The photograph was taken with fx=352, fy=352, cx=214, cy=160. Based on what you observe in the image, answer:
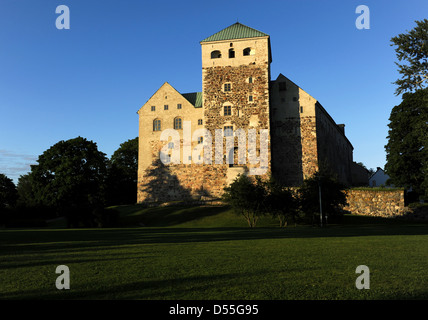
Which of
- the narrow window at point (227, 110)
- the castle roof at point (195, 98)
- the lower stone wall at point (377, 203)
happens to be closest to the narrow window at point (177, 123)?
the castle roof at point (195, 98)

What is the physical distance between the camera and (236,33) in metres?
52.2

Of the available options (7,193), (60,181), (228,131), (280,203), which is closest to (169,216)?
(280,203)

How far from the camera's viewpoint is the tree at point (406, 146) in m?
42.4

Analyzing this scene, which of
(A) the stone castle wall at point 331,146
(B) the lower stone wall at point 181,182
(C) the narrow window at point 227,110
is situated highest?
(C) the narrow window at point 227,110

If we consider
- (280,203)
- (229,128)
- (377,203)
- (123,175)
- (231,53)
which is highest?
(231,53)

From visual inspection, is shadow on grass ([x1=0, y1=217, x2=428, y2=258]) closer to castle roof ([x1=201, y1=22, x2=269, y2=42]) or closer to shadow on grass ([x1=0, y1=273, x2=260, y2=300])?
shadow on grass ([x1=0, y1=273, x2=260, y2=300])

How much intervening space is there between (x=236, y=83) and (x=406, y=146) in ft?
77.7

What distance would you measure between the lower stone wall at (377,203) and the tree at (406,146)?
6.64 ft

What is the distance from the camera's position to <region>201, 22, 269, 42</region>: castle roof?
51.3m

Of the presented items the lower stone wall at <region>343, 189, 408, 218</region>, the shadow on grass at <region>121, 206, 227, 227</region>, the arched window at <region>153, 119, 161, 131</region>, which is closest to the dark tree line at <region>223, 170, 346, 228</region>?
the shadow on grass at <region>121, 206, 227, 227</region>

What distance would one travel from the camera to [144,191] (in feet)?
177

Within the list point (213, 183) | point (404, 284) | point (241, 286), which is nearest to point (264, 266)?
point (241, 286)

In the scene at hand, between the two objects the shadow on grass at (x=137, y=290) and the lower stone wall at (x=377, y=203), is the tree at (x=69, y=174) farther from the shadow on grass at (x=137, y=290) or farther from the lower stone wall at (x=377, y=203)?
the shadow on grass at (x=137, y=290)

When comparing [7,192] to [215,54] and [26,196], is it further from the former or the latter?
[215,54]
